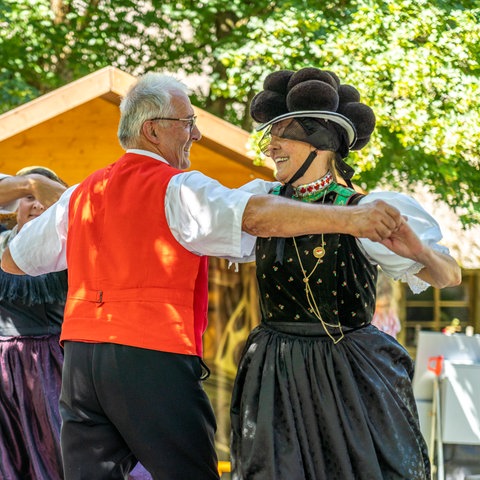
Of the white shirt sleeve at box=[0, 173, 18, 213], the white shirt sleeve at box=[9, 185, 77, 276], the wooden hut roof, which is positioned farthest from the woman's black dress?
the wooden hut roof

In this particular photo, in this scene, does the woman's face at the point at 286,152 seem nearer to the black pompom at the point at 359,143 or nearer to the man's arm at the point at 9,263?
the black pompom at the point at 359,143

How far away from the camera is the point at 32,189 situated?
3.42 metres

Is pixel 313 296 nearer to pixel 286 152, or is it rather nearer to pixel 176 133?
pixel 286 152

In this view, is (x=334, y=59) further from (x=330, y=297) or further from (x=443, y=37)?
(x=330, y=297)

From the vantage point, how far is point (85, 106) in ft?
19.1

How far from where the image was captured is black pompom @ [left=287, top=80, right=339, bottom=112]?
9.29ft

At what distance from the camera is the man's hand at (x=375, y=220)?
244 cm

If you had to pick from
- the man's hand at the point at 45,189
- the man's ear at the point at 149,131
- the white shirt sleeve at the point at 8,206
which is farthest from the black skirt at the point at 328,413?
the white shirt sleeve at the point at 8,206

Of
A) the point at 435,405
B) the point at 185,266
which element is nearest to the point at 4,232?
the point at 185,266

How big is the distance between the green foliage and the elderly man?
3517mm

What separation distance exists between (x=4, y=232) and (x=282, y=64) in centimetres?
321

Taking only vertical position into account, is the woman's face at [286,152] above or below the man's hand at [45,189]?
above

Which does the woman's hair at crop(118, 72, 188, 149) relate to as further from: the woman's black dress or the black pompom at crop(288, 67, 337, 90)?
the woman's black dress

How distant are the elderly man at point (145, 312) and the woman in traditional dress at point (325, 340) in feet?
0.60
